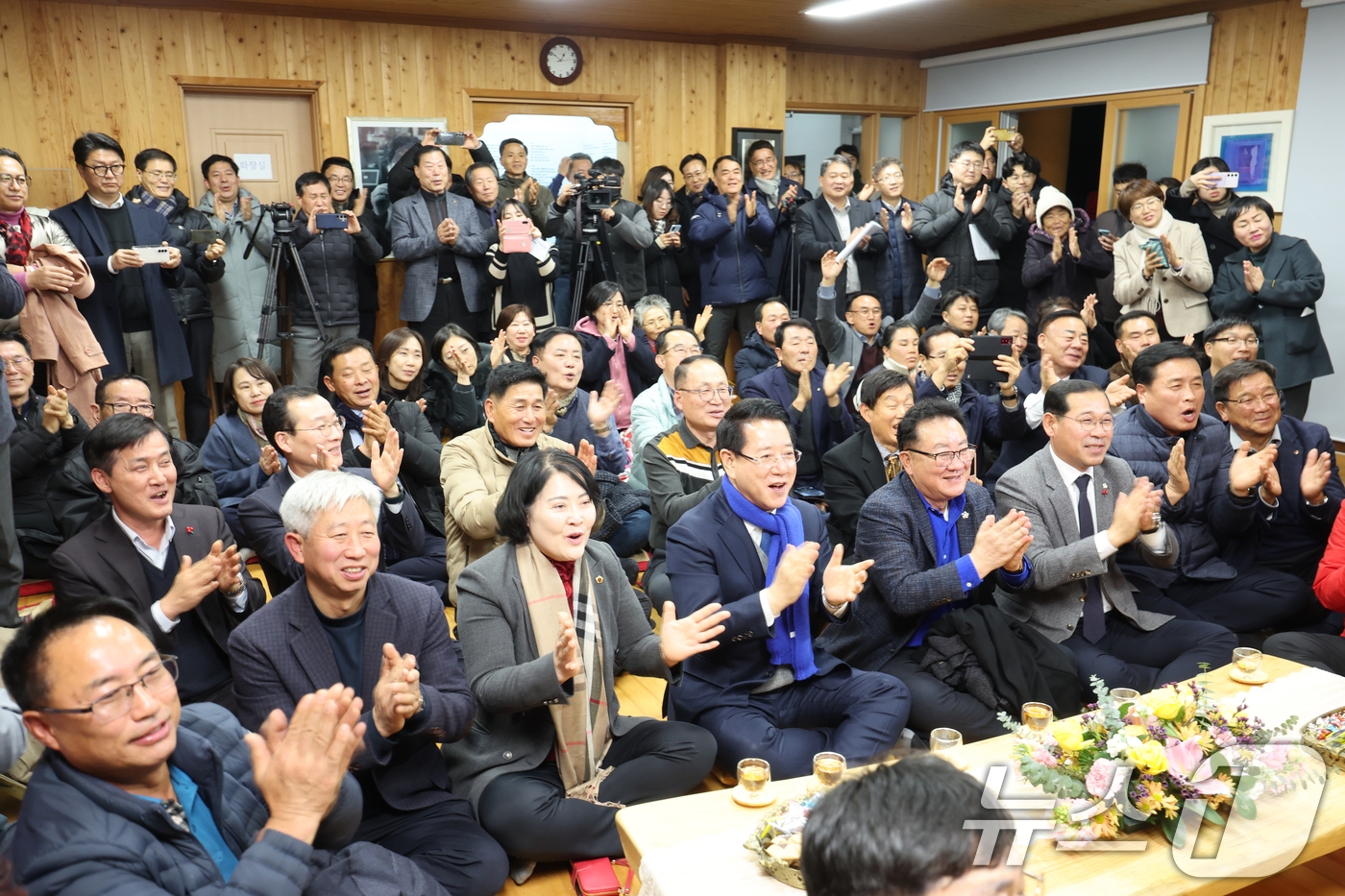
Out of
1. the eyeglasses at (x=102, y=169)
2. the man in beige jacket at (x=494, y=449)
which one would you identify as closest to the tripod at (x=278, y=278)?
the eyeglasses at (x=102, y=169)

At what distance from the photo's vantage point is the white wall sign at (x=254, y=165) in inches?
249

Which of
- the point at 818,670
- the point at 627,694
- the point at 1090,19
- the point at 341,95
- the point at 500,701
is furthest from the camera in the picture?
the point at 1090,19

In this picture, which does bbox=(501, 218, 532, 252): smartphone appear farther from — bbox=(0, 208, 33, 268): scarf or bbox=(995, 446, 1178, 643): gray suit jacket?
bbox=(995, 446, 1178, 643): gray suit jacket

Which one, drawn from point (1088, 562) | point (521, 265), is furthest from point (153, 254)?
point (1088, 562)

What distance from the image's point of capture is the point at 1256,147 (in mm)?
6176

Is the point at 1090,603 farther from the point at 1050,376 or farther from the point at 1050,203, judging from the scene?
the point at 1050,203

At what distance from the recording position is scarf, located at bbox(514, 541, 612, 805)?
225 cm

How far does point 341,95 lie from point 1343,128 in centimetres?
613

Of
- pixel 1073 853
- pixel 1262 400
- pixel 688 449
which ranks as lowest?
pixel 1073 853

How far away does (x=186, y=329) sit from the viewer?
17.8ft

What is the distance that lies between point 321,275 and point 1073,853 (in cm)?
499

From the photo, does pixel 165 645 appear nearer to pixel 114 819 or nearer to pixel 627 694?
pixel 114 819

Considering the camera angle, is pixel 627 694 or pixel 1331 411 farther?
pixel 1331 411

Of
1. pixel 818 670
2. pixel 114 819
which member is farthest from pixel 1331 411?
pixel 114 819
